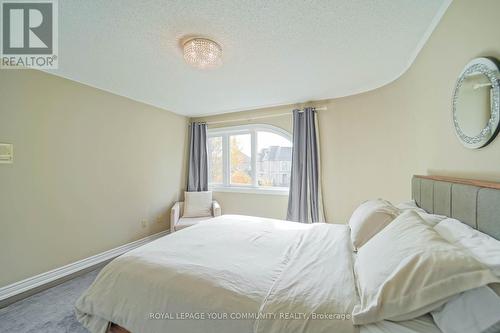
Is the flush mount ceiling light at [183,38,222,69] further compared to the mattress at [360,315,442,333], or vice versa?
the flush mount ceiling light at [183,38,222,69]

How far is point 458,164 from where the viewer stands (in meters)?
1.32

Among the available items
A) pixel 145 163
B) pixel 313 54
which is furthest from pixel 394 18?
pixel 145 163

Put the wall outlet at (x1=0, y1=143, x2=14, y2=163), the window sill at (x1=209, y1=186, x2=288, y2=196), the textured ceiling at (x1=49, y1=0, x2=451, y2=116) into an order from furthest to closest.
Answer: the window sill at (x1=209, y1=186, x2=288, y2=196)
the wall outlet at (x1=0, y1=143, x2=14, y2=163)
the textured ceiling at (x1=49, y1=0, x2=451, y2=116)

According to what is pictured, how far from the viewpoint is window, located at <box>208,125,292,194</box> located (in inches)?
138

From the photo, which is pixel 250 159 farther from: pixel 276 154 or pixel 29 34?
pixel 29 34

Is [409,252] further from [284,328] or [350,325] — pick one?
[284,328]

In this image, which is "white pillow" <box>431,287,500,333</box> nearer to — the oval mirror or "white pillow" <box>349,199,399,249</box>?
"white pillow" <box>349,199,399,249</box>

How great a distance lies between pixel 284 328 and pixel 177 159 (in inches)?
140

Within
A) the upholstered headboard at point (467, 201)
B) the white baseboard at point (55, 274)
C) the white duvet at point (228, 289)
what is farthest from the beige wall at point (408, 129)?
the white baseboard at point (55, 274)

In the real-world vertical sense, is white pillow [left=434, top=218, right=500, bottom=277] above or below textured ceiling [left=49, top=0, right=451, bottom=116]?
below

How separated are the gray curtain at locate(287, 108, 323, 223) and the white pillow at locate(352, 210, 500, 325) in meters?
2.08

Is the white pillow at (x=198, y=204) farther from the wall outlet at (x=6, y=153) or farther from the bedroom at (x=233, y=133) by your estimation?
the wall outlet at (x=6, y=153)

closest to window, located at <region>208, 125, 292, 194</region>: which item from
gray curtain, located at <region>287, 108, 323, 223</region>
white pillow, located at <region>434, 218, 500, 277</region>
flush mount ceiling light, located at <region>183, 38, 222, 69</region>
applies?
gray curtain, located at <region>287, 108, 323, 223</region>

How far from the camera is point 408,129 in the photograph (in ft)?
7.18
